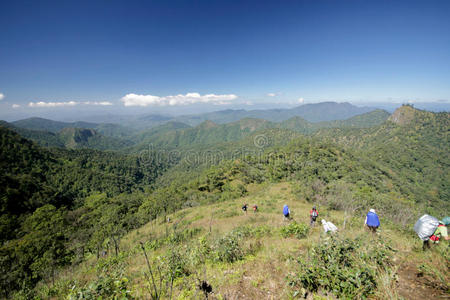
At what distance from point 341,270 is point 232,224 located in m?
11.3

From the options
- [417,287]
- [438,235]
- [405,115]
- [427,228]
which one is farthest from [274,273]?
[405,115]

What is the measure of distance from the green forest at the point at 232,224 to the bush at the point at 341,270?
26 mm

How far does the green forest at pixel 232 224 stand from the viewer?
3191mm

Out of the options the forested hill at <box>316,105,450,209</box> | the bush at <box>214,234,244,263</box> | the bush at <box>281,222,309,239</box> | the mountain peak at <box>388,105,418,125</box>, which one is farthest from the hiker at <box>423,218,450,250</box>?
the mountain peak at <box>388,105,418,125</box>

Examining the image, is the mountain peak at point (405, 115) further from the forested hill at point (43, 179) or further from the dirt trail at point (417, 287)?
the forested hill at point (43, 179)

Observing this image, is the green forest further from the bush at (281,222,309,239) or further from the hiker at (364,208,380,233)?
the hiker at (364,208,380,233)

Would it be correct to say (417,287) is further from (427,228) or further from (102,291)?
(102,291)

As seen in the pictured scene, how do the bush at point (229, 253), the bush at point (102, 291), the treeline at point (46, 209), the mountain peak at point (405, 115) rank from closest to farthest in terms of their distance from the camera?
the bush at point (102, 291) → the bush at point (229, 253) → the treeline at point (46, 209) → the mountain peak at point (405, 115)

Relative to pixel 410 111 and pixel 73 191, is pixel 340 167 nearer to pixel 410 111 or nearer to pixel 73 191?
pixel 73 191

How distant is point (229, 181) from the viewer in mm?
66500

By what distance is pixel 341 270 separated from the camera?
2.84 metres

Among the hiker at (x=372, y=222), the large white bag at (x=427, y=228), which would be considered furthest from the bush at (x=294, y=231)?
the large white bag at (x=427, y=228)

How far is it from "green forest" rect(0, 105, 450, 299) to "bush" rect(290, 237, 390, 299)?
0.03 metres

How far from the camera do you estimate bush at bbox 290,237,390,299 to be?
104 inches
